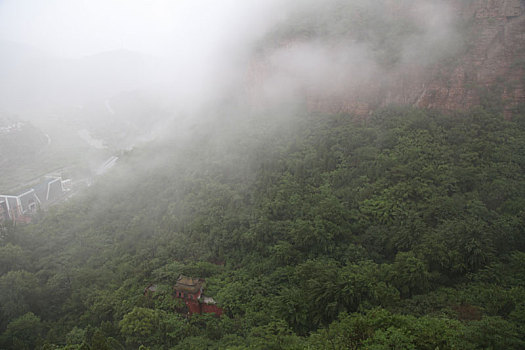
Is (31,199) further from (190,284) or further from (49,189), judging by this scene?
(190,284)

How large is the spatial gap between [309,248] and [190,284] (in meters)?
7.51

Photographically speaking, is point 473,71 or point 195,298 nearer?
point 195,298

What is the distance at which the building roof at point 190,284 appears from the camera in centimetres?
1802

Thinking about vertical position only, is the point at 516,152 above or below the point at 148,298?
above

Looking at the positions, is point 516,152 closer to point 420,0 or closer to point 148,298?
point 420,0

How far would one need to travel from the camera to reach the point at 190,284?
18.4 metres

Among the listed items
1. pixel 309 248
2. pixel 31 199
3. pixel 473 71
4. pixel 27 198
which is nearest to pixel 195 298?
pixel 309 248

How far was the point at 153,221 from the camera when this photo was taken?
28.8 meters

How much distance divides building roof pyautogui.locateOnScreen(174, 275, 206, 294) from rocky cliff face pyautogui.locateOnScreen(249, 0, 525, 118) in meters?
20.8

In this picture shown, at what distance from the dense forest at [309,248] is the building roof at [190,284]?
65cm

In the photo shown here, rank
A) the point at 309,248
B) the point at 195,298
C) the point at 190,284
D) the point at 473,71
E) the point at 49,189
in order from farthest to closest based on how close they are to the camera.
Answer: the point at 49,189 < the point at 473,71 < the point at 309,248 < the point at 190,284 < the point at 195,298

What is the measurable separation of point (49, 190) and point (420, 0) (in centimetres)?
5511

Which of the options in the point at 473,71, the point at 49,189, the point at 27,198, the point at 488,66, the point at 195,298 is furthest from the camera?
the point at 49,189

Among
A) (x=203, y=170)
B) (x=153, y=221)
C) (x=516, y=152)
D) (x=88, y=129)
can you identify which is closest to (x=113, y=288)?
(x=153, y=221)
